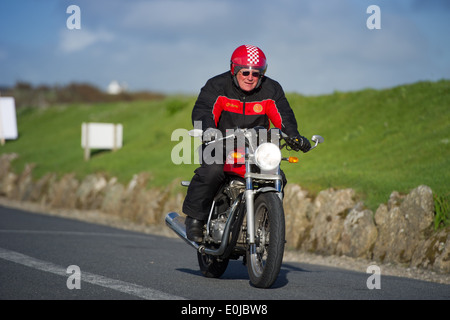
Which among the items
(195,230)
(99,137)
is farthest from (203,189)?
(99,137)

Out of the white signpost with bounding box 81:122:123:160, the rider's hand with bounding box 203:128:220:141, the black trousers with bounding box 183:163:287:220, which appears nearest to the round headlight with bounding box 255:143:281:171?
the rider's hand with bounding box 203:128:220:141

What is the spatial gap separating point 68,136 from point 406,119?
21.6 m

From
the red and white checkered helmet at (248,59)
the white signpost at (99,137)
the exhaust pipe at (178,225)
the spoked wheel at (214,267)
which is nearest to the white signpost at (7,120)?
the white signpost at (99,137)

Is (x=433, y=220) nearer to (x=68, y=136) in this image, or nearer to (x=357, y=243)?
(x=357, y=243)

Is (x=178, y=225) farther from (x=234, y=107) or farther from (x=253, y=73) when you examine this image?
(x=253, y=73)

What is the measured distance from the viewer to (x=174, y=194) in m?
17.8

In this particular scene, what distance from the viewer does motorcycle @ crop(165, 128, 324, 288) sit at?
632 cm

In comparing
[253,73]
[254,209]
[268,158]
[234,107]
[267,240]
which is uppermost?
[253,73]

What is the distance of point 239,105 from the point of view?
24.2 feet

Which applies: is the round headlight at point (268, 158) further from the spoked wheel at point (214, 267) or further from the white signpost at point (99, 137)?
the white signpost at point (99, 137)

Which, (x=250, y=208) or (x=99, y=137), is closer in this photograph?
(x=250, y=208)

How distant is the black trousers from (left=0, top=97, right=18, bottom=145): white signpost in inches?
1225

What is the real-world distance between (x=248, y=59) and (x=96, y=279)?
2600mm

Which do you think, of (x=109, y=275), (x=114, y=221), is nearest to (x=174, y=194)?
(x=114, y=221)
